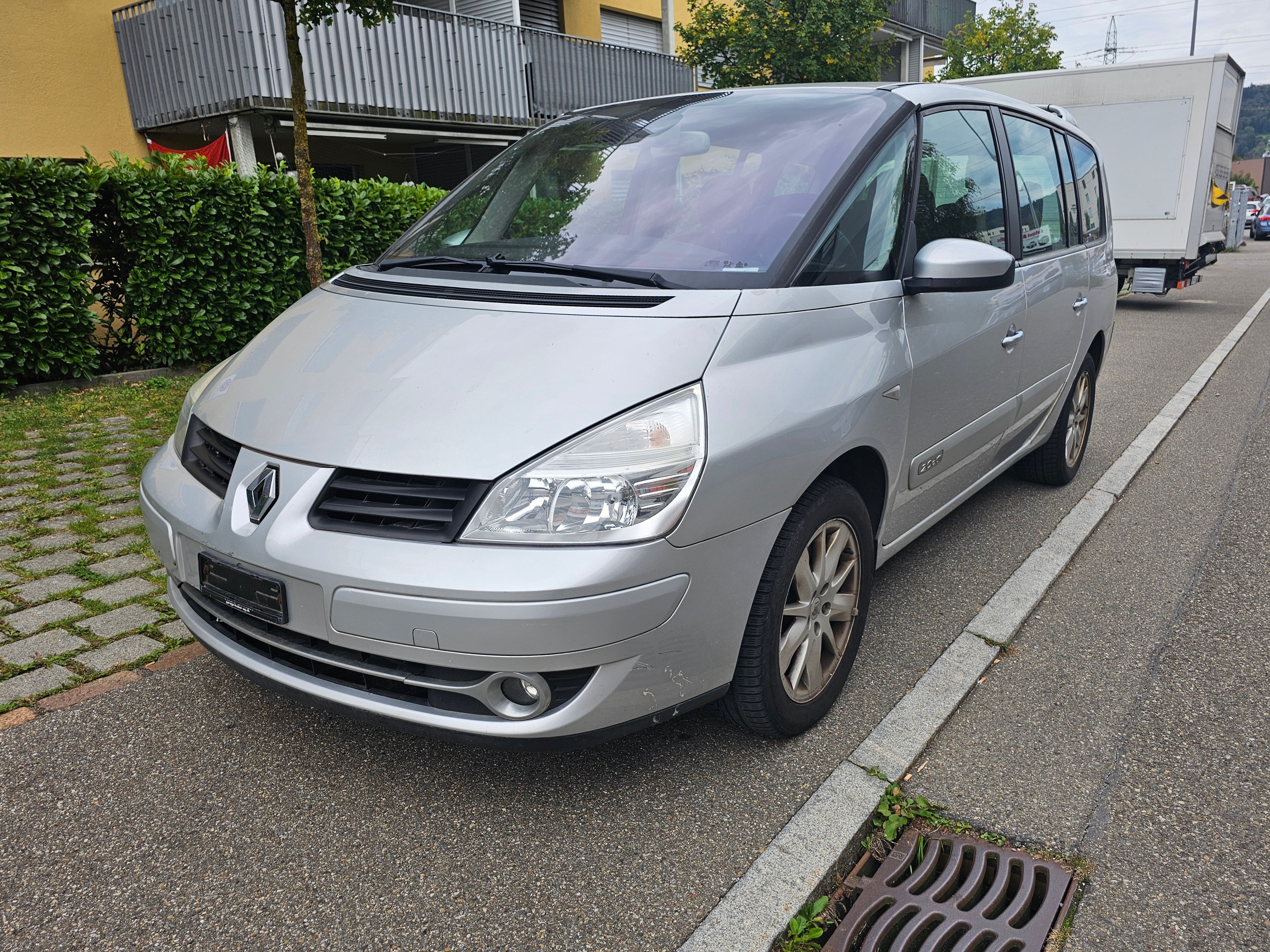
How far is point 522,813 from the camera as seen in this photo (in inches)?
93.3

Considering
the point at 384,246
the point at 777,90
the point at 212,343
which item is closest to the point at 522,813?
the point at 777,90

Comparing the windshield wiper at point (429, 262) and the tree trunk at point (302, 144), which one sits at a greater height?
the tree trunk at point (302, 144)

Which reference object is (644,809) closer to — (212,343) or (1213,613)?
(1213,613)

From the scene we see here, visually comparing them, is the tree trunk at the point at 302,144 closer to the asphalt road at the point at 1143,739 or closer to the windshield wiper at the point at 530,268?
the windshield wiper at the point at 530,268

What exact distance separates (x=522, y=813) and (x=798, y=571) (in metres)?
0.96

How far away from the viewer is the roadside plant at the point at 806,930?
199 cm

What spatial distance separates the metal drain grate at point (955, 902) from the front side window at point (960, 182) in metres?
1.85

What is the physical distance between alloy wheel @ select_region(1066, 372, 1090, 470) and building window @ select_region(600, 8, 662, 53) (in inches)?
586

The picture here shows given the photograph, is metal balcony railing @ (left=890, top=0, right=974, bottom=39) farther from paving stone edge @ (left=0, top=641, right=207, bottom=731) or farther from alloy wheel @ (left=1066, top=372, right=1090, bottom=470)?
paving stone edge @ (left=0, top=641, right=207, bottom=731)

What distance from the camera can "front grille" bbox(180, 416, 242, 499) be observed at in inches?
93.9

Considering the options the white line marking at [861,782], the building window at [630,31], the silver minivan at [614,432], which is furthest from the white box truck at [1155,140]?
the silver minivan at [614,432]

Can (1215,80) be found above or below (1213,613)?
above

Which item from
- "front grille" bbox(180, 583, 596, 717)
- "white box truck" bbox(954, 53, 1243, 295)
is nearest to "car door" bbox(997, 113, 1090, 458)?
"front grille" bbox(180, 583, 596, 717)

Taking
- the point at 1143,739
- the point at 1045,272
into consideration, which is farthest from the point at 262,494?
the point at 1045,272
